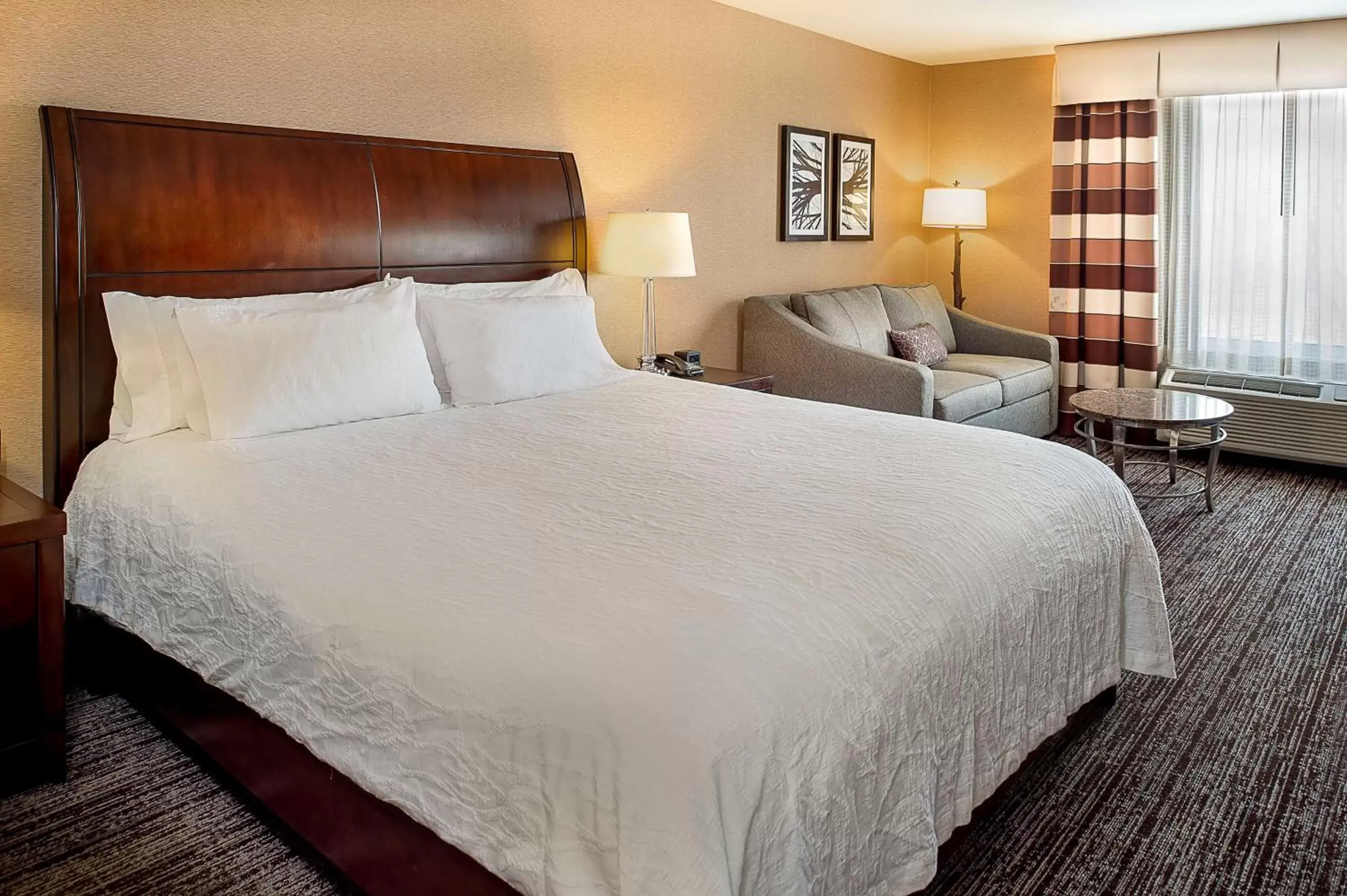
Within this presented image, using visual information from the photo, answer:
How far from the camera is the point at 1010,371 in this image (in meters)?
5.44

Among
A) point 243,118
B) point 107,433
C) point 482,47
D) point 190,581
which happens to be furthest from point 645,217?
point 190,581

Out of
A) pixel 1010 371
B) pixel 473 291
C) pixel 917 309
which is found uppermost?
pixel 917 309

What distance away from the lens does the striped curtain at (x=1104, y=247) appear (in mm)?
5723

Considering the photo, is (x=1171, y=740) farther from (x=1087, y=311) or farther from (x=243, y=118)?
(x=1087, y=311)

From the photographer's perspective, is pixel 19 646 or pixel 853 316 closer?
pixel 19 646

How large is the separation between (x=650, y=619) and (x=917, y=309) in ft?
15.6

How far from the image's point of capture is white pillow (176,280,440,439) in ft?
8.86

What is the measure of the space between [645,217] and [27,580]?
8.52ft

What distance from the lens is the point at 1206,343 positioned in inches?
228

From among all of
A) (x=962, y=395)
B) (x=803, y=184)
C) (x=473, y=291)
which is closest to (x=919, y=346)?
(x=962, y=395)

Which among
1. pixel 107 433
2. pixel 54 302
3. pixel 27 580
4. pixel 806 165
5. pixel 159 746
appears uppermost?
pixel 806 165

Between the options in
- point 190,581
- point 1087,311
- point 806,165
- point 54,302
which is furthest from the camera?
point 1087,311

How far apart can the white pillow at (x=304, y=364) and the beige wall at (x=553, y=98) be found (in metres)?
0.55

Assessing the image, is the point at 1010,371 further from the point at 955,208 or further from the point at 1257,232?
the point at 1257,232
